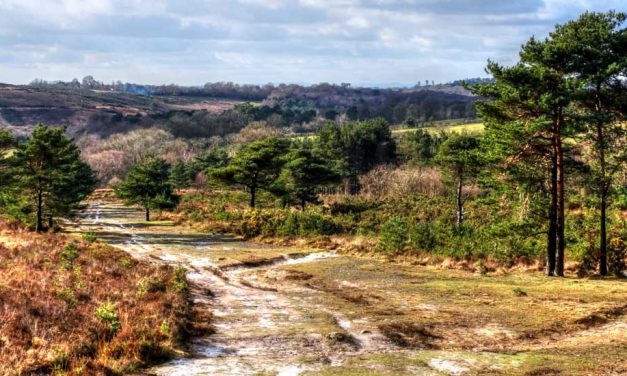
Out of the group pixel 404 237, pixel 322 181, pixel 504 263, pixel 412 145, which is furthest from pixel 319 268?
pixel 412 145

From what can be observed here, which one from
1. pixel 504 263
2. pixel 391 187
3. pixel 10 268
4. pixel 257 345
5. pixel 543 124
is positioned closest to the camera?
pixel 257 345

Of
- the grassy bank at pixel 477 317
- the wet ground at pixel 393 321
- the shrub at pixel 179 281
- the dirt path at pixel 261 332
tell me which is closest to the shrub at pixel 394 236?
the wet ground at pixel 393 321

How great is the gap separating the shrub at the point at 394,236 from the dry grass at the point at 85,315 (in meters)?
12.1

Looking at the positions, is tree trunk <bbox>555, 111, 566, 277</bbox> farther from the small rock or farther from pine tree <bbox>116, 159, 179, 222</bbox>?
pine tree <bbox>116, 159, 179, 222</bbox>

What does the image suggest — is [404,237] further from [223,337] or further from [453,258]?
[223,337]

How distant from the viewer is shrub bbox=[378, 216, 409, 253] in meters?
27.1

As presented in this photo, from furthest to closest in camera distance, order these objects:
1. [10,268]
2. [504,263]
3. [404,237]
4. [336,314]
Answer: [404,237] < [504,263] < [10,268] < [336,314]

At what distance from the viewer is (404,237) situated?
27.3 meters

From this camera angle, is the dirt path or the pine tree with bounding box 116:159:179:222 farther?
the pine tree with bounding box 116:159:179:222

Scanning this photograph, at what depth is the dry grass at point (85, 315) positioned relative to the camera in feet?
28.9

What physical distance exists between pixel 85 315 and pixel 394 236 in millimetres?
18287

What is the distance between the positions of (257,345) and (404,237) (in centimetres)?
1731

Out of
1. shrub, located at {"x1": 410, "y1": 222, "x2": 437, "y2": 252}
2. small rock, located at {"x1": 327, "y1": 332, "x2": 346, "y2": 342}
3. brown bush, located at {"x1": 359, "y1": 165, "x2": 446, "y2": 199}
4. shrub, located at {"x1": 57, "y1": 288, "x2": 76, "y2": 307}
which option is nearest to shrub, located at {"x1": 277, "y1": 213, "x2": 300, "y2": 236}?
shrub, located at {"x1": 410, "y1": 222, "x2": 437, "y2": 252}

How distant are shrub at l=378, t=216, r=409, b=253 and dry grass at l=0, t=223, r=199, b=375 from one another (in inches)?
476
